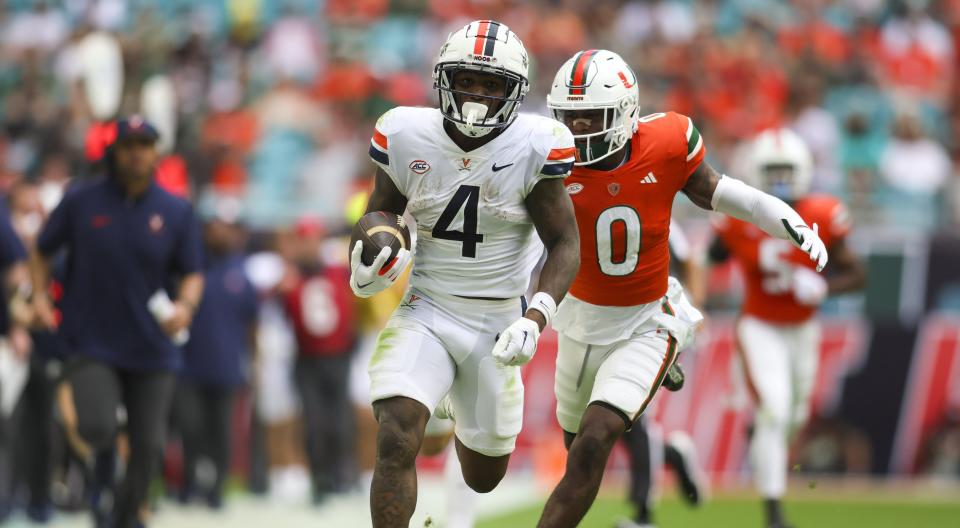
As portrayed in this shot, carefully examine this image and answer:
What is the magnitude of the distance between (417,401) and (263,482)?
21.9 ft

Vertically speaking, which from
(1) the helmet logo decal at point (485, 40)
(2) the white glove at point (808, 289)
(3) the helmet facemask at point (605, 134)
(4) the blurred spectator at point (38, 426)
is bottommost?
(4) the blurred spectator at point (38, 426)

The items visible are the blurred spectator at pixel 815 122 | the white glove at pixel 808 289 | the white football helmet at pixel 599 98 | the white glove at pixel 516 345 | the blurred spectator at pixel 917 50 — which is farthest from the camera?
the blurred spectator at pixel 917 50

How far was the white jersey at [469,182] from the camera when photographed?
6020 millimetres

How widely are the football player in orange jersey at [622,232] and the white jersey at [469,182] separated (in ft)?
1.54

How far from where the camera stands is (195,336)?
11547 millimetres

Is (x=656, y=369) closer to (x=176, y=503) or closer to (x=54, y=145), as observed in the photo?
(x=176, y=503)

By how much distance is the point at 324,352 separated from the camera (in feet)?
39.5

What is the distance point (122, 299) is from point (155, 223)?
1.50 feet

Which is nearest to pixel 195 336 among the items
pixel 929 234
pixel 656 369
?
pixel 656 369

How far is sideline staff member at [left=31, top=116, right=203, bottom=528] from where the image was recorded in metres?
7.78

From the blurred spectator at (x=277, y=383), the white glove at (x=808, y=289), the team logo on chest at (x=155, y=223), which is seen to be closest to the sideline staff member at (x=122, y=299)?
the team logo on chest at (x=155, y=223)

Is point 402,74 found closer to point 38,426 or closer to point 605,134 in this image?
point 38,426

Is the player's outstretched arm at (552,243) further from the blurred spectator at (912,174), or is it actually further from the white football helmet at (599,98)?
the blurred spectator at (912,174)

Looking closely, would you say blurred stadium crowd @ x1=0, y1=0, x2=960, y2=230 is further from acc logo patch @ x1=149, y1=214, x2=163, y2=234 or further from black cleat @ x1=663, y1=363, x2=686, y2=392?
black cleat @ x1=663, y1=363, x2=686, y2=392
